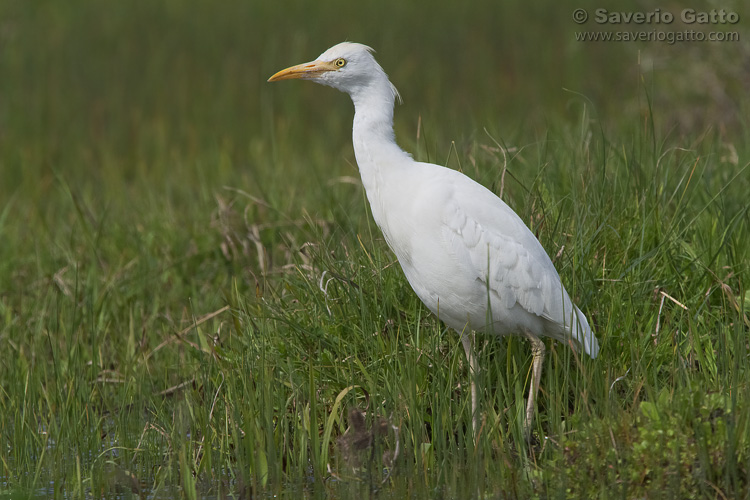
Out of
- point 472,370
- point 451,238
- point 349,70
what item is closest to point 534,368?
point 472,370

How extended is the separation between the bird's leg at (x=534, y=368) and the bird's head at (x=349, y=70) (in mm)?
1289

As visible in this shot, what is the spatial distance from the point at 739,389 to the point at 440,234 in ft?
4.39

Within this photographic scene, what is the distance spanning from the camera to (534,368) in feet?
13.3

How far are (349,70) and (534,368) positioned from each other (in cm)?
156

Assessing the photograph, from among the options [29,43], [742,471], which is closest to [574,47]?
[29,43]

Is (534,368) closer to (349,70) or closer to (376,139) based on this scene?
(376,139)

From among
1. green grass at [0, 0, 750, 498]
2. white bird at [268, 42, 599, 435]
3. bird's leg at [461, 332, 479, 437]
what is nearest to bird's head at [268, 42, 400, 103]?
white bird at [268, 42, 599, 435]

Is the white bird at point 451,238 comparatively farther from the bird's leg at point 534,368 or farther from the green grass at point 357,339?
the green grass at point 357,339

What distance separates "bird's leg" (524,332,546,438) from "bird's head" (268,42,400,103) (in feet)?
4.23

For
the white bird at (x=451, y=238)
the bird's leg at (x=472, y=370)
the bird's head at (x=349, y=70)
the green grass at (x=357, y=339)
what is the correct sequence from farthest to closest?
1. the bird's head at (x=349, y=70)
2. the white bird at (x=451, y=238)
3. the bird's leg at (x=472, y=370)
4. the green grass at (x=357, y=339)

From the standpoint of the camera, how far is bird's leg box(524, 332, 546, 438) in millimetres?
3867

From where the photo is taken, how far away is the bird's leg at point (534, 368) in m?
3.87

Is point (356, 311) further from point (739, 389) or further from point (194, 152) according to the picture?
point (194, 152)

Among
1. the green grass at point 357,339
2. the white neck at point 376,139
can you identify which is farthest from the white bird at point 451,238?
the green grass at point 357,339
